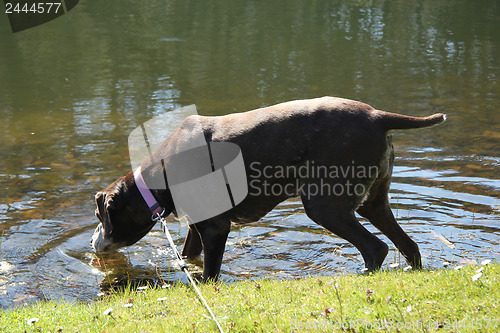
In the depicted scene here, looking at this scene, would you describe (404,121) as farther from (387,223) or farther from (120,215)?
(120,215)

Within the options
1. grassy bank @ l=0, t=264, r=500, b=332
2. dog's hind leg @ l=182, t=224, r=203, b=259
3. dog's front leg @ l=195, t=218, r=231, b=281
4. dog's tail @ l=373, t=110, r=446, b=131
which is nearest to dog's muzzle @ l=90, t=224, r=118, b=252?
dog's hind leg @ l=182, t=224, r=203, b=259

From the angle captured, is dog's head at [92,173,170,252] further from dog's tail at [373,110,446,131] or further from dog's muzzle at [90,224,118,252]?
dog's tail at [373,110,446,131]

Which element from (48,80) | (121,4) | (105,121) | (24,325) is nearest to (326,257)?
(24,325)

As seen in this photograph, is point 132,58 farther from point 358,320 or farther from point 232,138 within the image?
point 358,320

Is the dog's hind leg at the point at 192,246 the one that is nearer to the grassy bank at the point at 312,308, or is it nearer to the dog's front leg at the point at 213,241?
the dog's front leg at the point at 213,241

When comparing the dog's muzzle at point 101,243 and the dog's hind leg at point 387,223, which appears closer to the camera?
the dog's hind leg at point 387,223

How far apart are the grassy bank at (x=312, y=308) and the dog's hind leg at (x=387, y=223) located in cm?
98

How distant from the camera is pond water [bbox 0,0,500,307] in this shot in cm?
683

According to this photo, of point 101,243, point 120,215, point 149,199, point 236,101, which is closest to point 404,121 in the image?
point 149,199

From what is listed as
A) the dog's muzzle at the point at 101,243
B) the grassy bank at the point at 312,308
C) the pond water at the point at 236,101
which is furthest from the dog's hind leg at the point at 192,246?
the grassy bank at the point at 312,308

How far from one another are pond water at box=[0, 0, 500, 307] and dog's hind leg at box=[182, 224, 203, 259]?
0.56 ft

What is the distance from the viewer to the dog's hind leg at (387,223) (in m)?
5.94

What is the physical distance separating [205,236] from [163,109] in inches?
298

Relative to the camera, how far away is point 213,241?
19.6ft
